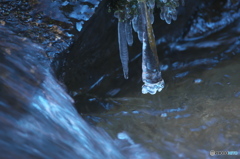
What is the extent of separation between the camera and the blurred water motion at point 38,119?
6.16 feet

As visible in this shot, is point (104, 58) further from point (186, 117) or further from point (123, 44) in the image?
A: point (186, 117)

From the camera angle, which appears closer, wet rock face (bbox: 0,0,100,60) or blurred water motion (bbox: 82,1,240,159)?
blurred water motion (bbox: 82,1,240,159)

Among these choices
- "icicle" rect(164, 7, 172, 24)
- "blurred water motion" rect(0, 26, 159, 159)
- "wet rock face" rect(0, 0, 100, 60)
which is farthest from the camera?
"icicle" rect(164, 7, 172, 24)

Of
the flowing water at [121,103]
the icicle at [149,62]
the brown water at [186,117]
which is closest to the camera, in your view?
the flowing water at [121,103]

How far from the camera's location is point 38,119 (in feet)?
6.97

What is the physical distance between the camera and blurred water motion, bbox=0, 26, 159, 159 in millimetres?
1878

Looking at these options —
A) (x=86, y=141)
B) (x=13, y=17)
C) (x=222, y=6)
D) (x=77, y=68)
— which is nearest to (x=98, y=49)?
(x=77, y=68)

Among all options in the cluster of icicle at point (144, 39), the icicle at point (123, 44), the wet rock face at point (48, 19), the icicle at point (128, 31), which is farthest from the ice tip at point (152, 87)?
the wet rock face at point (48, 19)

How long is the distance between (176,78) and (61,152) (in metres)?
1.95

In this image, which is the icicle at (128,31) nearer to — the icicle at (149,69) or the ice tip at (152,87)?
the icicle at (149,69)

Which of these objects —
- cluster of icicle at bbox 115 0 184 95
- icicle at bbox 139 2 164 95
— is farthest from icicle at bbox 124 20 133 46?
icicle at bbox 139 2 164 95

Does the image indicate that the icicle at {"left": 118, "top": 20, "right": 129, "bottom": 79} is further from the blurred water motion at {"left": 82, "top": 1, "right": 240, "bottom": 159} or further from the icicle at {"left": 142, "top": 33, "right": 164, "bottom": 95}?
the blurred water motion at {"left": 82, "top": 1, "right": 240, "bottom": 159}

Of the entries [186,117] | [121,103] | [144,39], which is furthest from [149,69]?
[186,117]

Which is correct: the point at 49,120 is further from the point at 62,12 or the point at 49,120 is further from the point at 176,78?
the point at 176,78
